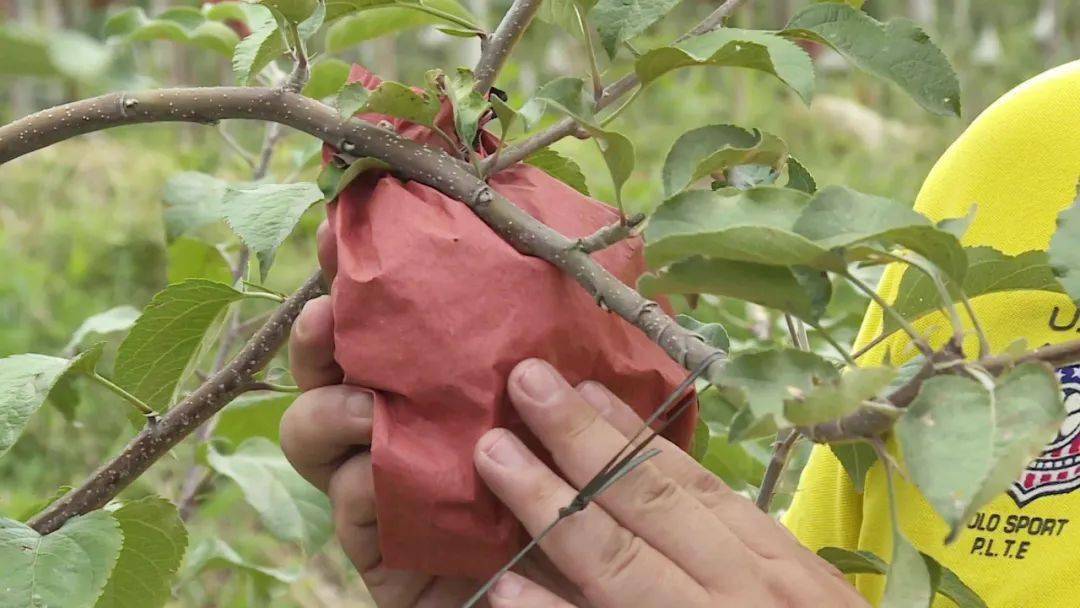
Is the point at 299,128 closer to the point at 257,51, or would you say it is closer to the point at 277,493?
the point at 257,51

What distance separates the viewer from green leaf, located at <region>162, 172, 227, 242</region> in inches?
40.9

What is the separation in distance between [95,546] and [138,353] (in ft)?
0.42

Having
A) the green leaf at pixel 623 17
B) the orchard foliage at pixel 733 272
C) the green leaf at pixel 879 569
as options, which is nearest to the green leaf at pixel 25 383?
the orchard foliage at pixel 733 272

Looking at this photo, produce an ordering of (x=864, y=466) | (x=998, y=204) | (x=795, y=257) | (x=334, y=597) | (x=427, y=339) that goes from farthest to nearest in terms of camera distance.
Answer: (x=334, y=597), (x=998, y=204), (x=864, y=466), (x=427, y=339), (x=795, y=257)

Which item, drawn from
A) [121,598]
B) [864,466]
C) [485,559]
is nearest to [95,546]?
[121,598]

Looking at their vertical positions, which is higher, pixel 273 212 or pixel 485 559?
pixel 273 212

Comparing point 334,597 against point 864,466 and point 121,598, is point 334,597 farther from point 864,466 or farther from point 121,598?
point 864,466

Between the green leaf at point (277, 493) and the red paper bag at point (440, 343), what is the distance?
1.42 ft

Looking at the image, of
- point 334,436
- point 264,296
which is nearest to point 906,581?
point 334,436

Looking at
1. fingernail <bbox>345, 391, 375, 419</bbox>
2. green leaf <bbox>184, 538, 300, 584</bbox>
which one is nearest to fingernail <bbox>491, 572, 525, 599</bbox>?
fingernail <bbox>345, 391, 375, 419</bbox>

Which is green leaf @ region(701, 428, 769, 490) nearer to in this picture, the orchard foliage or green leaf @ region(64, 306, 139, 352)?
the orchard foliage

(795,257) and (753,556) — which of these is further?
(753,556)

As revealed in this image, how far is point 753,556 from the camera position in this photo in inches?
23.4

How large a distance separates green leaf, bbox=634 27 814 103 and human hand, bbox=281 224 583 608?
7.3 inches
